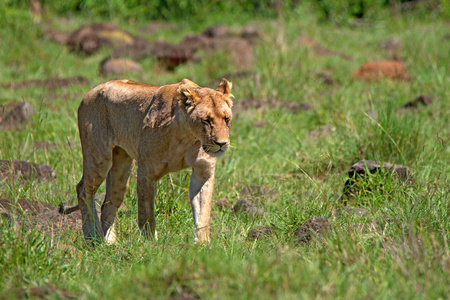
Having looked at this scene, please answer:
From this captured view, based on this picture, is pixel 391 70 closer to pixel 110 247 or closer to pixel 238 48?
pixel 238 48

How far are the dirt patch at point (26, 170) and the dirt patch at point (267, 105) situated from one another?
299cm

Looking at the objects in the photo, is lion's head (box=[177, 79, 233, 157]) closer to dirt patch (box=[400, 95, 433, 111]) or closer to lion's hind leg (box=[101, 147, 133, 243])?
lion's hind leg (box=[101, 147, 133, 243])

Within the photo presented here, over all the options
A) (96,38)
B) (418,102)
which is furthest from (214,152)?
(96,38)

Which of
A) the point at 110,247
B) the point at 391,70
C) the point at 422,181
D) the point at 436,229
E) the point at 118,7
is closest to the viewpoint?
the point at 436,229

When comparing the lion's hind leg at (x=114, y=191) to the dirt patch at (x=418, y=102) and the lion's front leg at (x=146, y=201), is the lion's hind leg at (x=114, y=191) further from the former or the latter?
the dirt patch at (x=418, y=102)

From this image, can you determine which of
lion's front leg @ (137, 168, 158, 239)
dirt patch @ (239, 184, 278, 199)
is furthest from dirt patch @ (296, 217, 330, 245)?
dirt patch @ (239, 184, 278, 199)

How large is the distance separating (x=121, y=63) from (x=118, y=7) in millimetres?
5740

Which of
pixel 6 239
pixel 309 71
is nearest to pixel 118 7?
pixel 309 71

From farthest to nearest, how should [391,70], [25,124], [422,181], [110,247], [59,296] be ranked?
1. [391,70]
2. [25,124]
3. [422,181]
4. [110,247]
5. [59,296]

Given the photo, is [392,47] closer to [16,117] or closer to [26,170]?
[16,117]

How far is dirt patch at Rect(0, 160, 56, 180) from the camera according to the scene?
553 cm

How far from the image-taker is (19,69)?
1101cm

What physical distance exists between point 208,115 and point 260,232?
1.04m

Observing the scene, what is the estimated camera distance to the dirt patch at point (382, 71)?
977cm
